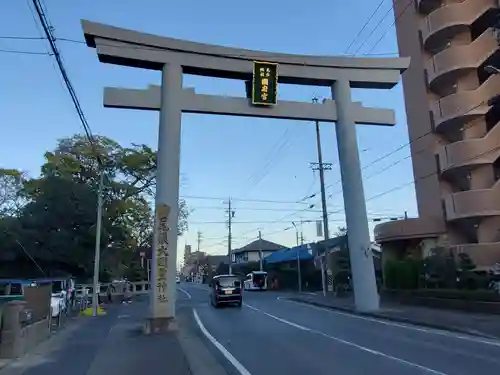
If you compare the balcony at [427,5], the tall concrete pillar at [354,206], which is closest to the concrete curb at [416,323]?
the tall concrete pillar at [354,206]

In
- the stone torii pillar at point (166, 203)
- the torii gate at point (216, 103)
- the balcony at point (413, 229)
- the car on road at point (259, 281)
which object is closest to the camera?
the stone torii pillar at point (166, 203)

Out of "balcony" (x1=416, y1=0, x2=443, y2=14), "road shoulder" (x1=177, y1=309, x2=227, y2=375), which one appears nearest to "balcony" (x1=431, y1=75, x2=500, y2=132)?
"balcony" (x1=416, y1=0, x2=443, y2=14)

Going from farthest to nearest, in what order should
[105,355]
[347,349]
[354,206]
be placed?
[354,206], [105,355], [347,349]

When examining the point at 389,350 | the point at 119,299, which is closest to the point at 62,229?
the point at 119,299

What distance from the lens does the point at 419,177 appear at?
33312 mm

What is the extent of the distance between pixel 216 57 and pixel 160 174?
5.46 meters

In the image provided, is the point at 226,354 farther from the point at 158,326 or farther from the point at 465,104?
the point at 465,104

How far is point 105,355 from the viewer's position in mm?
11625

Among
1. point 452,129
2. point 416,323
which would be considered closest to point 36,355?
point 416,323

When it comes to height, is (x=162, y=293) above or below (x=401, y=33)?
below

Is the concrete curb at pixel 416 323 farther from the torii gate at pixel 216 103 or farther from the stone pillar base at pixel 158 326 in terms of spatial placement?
the stone pillar base at pixel 158 326

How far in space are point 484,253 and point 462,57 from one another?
11.6 m

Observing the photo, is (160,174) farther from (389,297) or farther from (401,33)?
(401,33)

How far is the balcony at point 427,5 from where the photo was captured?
108 feet
